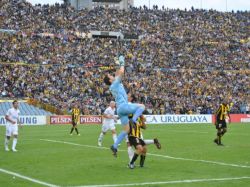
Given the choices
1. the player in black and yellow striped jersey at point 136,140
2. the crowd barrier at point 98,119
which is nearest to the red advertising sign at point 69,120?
the crowd barrier at point 98,119

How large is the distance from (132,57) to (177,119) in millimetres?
13310

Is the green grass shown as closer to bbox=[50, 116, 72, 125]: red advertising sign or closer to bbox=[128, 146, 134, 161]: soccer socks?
bbox=[128, 146, 134, 161]: soccer socks

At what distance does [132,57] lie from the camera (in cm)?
6469

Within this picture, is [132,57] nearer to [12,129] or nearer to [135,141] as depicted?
[12,129]

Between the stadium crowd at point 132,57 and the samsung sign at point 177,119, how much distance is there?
1.99 metres

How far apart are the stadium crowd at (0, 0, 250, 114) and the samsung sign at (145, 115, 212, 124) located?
6.53 feet

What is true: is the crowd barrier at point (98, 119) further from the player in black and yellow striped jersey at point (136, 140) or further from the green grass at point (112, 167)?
the player in black and yellow striped jersey at point (136, 140)

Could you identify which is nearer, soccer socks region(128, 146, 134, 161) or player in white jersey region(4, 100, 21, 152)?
soccer socks region(128, 146, 134, 161)

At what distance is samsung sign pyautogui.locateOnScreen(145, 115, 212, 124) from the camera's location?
5291 cm

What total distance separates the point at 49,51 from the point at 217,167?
47742mm

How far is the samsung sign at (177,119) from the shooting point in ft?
174

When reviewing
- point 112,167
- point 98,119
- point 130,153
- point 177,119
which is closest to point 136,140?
point 130,153

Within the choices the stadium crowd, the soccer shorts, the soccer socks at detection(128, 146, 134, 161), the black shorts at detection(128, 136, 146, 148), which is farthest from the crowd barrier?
the soccer shorts

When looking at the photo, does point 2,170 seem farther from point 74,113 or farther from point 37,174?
point 74,113
